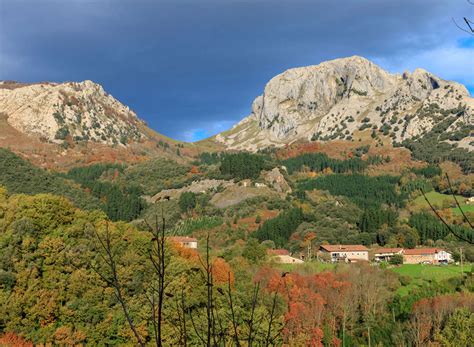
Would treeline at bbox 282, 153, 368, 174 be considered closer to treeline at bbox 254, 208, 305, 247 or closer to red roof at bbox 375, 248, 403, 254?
treeline at bbox 254, 208, 305, 247

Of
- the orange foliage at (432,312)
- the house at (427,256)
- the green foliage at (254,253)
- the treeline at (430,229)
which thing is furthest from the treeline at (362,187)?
the orange foliage at (432,312)

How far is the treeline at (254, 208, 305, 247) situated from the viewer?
9269cm

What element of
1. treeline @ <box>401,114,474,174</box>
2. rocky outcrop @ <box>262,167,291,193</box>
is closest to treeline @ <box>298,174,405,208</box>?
rocky outcrop @ <box>262,167,291,193</box>

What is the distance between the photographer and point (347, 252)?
271 feet

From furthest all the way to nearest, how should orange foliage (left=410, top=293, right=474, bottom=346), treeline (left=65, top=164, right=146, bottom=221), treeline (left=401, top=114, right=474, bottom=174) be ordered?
treeline (left=401, top=114, right=474, bottom=174) < treeline (left=65, top=164, right=146, bottom=221) < orange foliage (left=410, top=293, right=474, bottom=346)

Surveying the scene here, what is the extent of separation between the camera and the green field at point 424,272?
6328 centimetres

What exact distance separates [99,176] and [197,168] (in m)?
31.7

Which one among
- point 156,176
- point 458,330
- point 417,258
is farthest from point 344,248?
point 156,176

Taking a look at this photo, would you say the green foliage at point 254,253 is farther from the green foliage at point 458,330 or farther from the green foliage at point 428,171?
the green foliage at point 428,171

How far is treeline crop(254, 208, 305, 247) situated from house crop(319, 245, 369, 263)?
985cm

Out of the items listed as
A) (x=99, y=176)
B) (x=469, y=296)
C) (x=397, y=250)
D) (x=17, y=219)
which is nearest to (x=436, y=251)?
(x=397, y=250)

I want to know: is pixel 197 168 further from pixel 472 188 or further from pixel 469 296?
pixel 469 296

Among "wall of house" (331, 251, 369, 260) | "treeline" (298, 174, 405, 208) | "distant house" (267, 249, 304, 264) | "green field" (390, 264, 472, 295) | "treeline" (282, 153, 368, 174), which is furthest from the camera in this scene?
"treeline" (282, 153, 368, 174)

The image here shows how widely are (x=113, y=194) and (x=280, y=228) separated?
48990 millimetres
